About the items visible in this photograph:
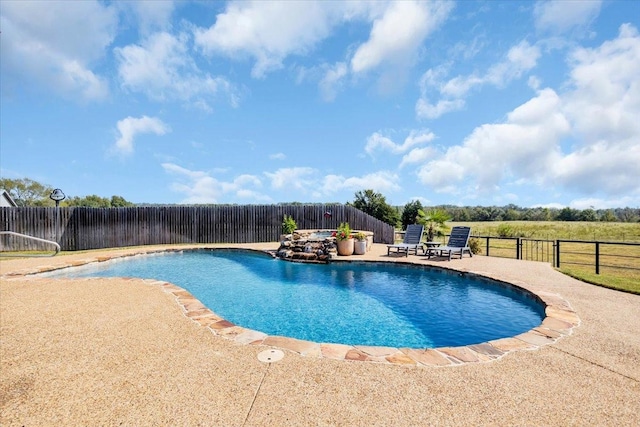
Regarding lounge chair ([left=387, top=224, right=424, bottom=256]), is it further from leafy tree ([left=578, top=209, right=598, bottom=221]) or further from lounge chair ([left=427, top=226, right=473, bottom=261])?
leafy tree ([left=578, top=209, right=598, bottom=221])

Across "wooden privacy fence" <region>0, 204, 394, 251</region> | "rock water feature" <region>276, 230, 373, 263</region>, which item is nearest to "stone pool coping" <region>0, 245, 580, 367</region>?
"rock water feature" <region>276, 230, 373, 263</region>

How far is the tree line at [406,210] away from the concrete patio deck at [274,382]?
28.4ft

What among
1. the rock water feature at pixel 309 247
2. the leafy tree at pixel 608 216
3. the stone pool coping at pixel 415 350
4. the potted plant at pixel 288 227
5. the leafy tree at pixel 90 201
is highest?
the leafy tree at pixel 90 201

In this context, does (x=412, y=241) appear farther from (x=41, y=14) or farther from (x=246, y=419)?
(x=41, y=14)

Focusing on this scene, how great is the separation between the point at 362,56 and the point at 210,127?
25.7ft

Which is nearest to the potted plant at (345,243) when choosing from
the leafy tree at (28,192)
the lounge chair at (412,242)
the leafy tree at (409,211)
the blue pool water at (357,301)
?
the blue pool water at (357,301)

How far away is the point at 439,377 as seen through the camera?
239 centimetres

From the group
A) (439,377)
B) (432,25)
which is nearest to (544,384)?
(439,377)

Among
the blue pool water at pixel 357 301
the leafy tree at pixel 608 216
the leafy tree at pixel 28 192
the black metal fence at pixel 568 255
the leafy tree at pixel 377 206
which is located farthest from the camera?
the leafy tree at pixel 608 216

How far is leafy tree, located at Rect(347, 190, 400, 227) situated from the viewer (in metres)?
27.3

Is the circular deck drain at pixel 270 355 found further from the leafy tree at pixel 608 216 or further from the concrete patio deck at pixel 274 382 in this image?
the leafy tree at pixel 608 216

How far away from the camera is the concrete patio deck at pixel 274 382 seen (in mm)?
1903

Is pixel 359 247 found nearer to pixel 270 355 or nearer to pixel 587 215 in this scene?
pixel 270 355

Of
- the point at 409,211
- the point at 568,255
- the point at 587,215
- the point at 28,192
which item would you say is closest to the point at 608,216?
the point at 587,215
